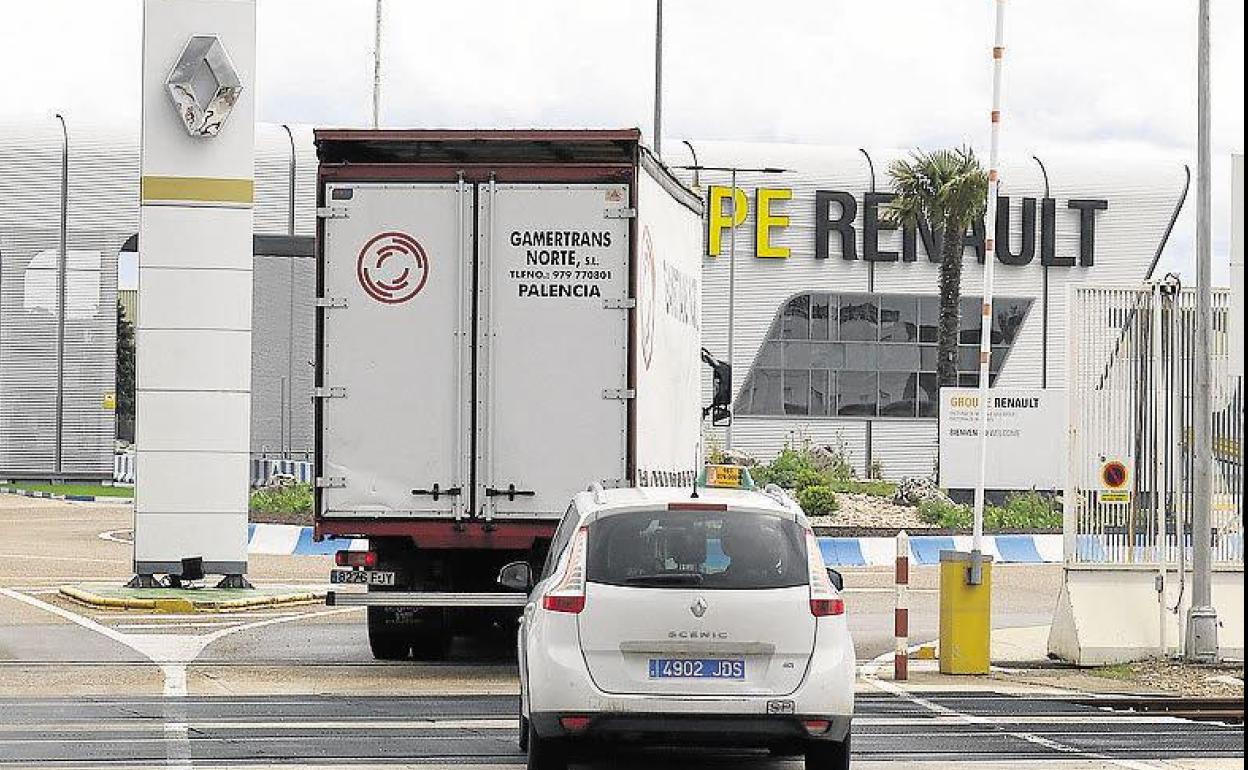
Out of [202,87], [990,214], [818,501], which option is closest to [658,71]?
[818,501]

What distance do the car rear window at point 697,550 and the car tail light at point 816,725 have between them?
0.72m

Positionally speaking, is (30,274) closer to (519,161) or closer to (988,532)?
(988,532)

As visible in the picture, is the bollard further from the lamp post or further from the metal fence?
the lamp post

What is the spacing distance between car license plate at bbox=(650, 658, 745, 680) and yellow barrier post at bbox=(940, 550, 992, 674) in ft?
23.8

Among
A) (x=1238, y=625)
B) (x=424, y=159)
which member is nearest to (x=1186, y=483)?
(x=1238, y=625)

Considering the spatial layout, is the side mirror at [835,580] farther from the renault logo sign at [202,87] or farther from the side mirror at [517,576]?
the renault logo sign at [202,87]

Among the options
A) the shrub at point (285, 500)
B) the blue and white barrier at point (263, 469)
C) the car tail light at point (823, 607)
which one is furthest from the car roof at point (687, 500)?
the blue and white barrier at point (263, 469)

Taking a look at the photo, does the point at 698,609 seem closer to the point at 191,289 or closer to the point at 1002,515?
the point at 191,289

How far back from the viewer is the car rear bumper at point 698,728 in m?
11.3

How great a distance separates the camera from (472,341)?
17.6 m

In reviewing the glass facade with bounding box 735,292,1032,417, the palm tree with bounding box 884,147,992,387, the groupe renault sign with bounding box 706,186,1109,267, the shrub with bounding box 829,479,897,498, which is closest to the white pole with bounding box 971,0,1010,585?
the shrub with bounding box 829,479,897,498

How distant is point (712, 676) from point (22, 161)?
51.5 meters

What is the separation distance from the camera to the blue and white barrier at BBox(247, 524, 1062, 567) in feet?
118

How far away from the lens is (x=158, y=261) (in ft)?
84.9
